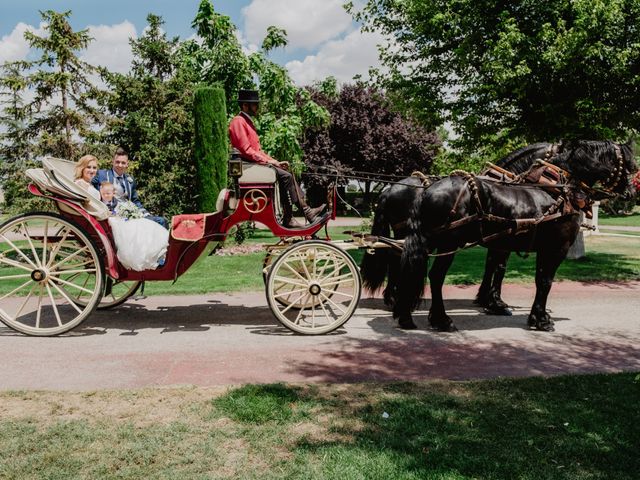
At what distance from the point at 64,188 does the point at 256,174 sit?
2.19 meters

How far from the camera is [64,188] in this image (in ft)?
20.1

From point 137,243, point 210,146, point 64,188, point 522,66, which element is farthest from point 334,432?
point 210,146

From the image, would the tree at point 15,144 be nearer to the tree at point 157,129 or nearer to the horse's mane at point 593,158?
the tree at point 157,129

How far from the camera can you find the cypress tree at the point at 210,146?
14297 millimetres

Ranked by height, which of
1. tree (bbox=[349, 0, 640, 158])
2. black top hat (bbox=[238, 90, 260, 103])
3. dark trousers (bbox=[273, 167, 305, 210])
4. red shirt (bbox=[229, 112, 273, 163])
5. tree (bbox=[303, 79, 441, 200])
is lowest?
dark trousers (bbox=[273, 167, 305, 210])

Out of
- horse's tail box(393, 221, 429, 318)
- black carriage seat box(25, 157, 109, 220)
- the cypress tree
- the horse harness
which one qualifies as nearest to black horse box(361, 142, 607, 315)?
the horse harness

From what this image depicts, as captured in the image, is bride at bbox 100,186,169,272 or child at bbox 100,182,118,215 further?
child at bbox 100,182,118,215

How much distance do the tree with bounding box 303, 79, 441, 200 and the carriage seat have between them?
101ft

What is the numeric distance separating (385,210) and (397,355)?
245cm

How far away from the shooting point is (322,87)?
18766mm

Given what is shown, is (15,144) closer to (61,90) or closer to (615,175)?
(61,90)

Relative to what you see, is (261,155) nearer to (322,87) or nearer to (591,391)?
(591,391)

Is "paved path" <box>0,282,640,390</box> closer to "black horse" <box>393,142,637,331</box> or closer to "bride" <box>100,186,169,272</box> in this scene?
"black horse" <box>393,142,637,331</box>

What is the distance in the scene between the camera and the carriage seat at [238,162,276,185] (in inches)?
249
